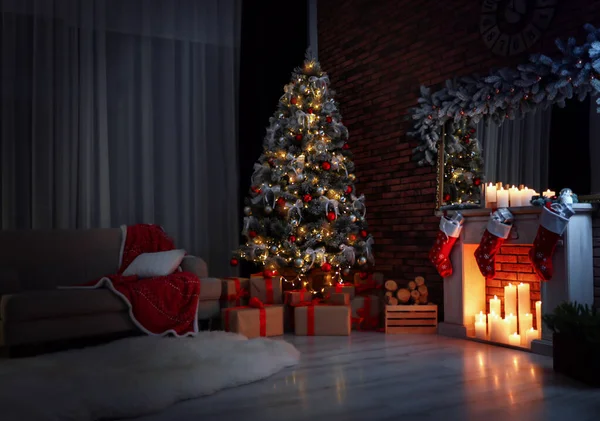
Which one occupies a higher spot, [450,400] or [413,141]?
[413,141]

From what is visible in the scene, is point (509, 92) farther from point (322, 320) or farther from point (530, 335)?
point (322, 320)

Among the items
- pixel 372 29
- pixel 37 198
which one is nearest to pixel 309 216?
pixel 372 29

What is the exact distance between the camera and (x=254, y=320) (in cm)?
444

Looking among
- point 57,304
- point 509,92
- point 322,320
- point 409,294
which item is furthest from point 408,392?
point 509,92

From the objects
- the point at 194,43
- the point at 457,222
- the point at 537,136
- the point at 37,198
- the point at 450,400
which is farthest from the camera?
the point at 194,43

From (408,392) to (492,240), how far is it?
158 centimetres

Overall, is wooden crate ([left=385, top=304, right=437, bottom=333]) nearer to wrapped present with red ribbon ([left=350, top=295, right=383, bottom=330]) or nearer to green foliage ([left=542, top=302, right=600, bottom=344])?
wrapped present with red ribbon ([left=350, top=295, right=383, bottom=330])

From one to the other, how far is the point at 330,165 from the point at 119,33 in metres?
2.31

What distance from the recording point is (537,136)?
13.2 ft

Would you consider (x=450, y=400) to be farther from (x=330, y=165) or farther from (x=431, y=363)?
(x=330, y=165)

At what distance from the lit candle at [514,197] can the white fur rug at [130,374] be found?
180 centimetres

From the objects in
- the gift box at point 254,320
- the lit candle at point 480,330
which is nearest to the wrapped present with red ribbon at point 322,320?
the gift box at point 254,320

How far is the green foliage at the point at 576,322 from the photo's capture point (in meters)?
3.00

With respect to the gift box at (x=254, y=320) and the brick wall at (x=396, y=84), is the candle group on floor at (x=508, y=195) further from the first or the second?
the gift box at (x=254, y=320)
